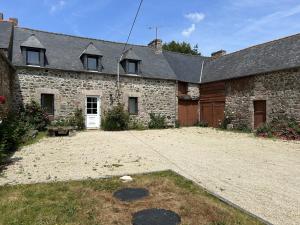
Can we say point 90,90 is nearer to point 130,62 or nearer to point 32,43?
point 130,62

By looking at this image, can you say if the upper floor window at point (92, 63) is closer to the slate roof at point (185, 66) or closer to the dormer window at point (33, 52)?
the dormer window at point (33, 52)

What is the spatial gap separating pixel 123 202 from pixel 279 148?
8.01 m

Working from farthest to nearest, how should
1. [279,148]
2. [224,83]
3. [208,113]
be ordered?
[208,113]
[224,83]
[279,148]

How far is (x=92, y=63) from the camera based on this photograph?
1709cm

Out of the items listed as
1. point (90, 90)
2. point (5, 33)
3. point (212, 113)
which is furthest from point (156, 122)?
point (5, 33)

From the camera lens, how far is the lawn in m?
3.80

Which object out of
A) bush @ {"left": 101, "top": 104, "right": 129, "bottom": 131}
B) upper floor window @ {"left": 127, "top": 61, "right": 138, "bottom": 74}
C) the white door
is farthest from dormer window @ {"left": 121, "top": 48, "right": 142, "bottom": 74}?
the white door

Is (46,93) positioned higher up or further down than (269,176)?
higher up

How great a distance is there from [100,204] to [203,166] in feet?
11.9

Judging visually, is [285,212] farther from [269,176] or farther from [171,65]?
[171,65]

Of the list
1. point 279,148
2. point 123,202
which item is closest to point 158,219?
point 123,202

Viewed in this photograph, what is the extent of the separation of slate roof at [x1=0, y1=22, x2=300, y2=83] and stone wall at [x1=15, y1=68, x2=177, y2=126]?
0.52 metres

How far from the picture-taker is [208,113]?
66.4ft

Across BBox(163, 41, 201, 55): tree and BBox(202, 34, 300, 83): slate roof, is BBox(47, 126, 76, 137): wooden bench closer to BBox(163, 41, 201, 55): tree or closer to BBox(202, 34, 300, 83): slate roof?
BBox(202, 34, 300, 83): slate roof
